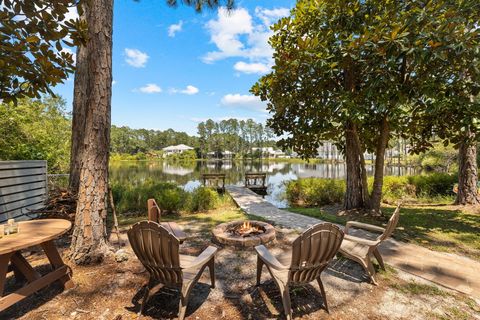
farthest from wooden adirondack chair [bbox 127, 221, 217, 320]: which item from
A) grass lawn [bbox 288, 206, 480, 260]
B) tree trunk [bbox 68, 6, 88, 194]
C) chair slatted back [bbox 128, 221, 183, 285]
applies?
grass lawn [bbox 288, 206, 480, 260]

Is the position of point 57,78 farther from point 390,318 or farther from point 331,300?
point 390,318

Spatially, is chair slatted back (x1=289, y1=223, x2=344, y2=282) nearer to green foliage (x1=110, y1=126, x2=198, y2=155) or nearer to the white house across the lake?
the white house across the lake

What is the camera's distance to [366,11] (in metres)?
5.25

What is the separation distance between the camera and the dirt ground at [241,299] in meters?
2.27

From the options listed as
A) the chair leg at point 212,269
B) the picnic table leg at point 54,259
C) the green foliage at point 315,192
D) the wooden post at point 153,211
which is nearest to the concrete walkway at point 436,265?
the chair leg at point 212,269

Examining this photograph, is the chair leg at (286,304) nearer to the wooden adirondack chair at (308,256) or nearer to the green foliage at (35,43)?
the wooden adirondack chair at (308,256)

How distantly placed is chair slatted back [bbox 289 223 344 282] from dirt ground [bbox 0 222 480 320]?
17.2 inches

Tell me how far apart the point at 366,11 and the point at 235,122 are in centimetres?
7572

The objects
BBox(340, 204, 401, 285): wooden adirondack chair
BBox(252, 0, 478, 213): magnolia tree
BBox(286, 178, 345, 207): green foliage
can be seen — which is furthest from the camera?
BBox(286, 178, 345, 207): green foliage

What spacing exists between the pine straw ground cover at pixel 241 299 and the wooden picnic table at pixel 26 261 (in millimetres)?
209

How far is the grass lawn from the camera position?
4.19 m

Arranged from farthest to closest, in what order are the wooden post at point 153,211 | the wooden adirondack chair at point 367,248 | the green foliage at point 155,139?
the green foliage at point 155,139 → the wooden post at point 153,211 → the wooden adirondack chair at point 367,248

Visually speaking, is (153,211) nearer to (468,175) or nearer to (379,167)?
(379,167)

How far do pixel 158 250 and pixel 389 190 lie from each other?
10.7m
